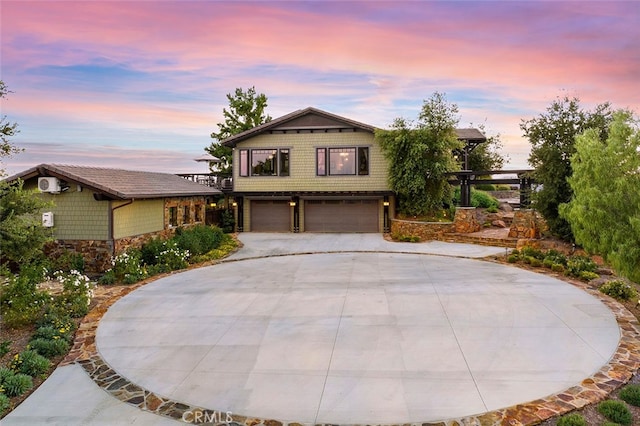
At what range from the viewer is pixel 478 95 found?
67.4 ft

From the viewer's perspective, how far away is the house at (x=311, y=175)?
73.3ft

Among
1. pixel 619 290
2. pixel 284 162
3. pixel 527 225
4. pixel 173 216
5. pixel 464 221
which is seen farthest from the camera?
pixel 284 162

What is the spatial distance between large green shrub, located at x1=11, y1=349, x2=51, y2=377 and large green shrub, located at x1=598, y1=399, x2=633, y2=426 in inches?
306

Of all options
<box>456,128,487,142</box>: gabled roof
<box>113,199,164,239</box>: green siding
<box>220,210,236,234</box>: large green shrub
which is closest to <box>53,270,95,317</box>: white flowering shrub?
<box>113,199,164,239</box>: green siding

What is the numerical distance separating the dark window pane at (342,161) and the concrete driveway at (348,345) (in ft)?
38.3

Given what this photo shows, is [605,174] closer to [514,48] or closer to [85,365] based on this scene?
[514,48]

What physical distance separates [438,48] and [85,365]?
15.4m

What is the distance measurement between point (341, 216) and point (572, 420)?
764 inches

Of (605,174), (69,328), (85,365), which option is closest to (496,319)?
(605,174)

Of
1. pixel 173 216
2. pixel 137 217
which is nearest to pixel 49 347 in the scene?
pixel 137 217

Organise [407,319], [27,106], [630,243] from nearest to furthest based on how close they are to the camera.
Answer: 1. [630,243]
2. [407,319]
3. [27,106]

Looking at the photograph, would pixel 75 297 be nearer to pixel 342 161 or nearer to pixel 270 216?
pixel 270 216

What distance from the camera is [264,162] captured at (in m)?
23.2

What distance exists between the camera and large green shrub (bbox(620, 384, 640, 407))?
4718mm
